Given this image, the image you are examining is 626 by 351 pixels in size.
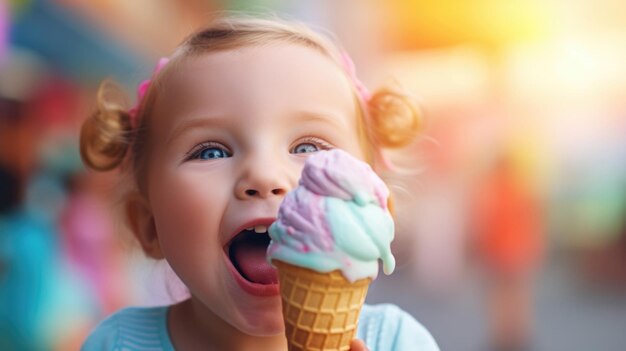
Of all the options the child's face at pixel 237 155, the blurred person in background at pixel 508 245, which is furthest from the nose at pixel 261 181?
the blurred person in background at pixel 508 245

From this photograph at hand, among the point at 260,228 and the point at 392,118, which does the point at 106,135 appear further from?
the point at 392,118

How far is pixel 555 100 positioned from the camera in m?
12.7

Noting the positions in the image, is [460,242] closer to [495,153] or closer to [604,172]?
[604,172]

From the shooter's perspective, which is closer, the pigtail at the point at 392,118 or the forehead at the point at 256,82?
the forehead at the point at 256,82

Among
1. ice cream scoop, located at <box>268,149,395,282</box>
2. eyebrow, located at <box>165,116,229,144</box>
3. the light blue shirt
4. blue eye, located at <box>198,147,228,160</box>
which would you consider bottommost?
the light blue shirt

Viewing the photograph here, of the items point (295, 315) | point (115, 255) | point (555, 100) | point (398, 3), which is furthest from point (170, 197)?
point (555, 100)

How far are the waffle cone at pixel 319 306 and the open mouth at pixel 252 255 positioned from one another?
16cm

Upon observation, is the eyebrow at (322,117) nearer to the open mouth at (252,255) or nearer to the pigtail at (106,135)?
the open mouth at (252,255)

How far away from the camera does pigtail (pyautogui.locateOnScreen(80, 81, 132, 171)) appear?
1812 mm

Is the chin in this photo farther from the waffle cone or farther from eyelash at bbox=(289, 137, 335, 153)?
eyelash at bbox=(289, 137, 335, 153)

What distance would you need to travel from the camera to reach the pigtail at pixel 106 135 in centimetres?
181

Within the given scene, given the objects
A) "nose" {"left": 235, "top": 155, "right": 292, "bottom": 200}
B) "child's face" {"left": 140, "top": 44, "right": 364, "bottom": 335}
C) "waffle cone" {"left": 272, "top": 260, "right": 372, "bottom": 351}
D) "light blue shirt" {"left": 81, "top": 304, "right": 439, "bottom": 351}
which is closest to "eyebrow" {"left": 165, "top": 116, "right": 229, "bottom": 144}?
"child's face" {"left": 140, "top": 44, "right": 364, "bottom": 335}

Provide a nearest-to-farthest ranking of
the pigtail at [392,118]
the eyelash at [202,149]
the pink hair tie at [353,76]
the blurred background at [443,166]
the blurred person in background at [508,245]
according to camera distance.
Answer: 1. the eyelash at [202,149]
2. the pink hair tie at [353,76]
3. the pigtail at [392,118]
4. the blurred background at [443,166]
5. the blurred person in background at [508,245]

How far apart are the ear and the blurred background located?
0.66ft
